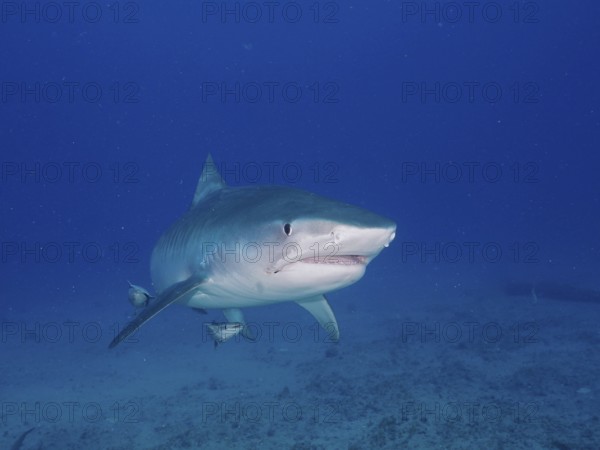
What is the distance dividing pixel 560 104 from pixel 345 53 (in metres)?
78.8

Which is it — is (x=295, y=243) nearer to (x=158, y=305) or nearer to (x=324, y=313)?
(x=158, y=305)

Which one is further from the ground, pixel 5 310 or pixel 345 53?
pixel 345 53

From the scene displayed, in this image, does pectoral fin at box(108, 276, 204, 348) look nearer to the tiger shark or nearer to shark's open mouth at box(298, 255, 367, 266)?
the tiger shark

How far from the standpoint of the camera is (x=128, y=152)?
176375 mm

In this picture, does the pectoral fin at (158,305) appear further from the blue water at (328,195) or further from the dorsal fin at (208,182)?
the blue water at (328,195)

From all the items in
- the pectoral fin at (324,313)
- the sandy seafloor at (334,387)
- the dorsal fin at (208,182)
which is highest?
the dorsal fin at (208,182)

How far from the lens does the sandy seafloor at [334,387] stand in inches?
221

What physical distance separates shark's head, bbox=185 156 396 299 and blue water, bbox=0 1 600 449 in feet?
9.35

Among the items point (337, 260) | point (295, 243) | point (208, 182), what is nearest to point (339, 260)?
point (337, 260)

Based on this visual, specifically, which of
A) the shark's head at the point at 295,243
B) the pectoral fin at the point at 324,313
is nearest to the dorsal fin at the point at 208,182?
the shark's head at the point at 295,243

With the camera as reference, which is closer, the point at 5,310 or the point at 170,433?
the point at 170,433

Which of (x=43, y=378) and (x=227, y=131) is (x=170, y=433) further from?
(x=227, y=131)

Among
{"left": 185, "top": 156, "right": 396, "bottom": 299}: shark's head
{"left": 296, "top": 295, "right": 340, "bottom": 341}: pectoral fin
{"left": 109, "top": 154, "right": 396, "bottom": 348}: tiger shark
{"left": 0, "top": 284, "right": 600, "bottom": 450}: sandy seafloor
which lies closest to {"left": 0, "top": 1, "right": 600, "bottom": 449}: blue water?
{"left": 0, "top": 284, "right": 600, "bottom": 450}: sandy seafloor

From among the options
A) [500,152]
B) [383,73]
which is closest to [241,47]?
[383,73]
